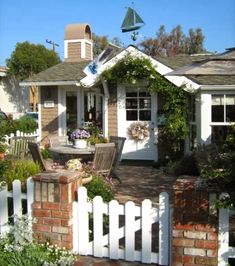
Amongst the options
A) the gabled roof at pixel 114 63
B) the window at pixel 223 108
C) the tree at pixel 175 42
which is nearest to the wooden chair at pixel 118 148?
the gabled roof at pixel 114 63

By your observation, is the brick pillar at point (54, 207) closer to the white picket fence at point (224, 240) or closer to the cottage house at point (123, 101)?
the white picket fence at point (224, 240)

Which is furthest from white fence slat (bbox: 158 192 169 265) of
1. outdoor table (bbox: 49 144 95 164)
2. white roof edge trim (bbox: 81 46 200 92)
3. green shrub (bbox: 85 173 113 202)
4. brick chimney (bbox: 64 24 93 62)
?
brick chimney (bbox: 64 24 93 62)

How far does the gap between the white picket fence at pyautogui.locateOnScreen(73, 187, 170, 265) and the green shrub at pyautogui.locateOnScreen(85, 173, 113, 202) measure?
123 cm

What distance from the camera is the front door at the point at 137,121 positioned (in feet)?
40.5

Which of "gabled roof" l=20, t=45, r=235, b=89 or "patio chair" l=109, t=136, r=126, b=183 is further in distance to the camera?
"gabled roof" l=20, t=45, r=235, b=89

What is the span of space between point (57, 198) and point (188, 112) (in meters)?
7.88

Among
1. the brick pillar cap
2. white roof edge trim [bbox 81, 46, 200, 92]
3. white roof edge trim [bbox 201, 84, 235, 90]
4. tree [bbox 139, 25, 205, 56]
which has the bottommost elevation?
the brick pillar cap

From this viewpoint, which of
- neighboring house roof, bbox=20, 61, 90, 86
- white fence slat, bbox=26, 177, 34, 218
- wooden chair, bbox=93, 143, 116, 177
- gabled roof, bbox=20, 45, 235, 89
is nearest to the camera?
white fence slat, bbox=26, 177, 34, 218

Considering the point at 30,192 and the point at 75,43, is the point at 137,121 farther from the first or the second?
the point at 30,192

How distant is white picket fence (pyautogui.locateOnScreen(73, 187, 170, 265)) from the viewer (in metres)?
4.17

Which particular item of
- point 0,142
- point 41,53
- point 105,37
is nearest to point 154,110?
point 0,142

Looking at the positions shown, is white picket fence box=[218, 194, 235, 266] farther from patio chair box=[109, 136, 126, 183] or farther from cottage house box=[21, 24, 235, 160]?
cottage house box=[21, 24, 235, 160]

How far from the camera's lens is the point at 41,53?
3456 cm

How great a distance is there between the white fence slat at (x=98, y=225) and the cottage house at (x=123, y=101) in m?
6.21
